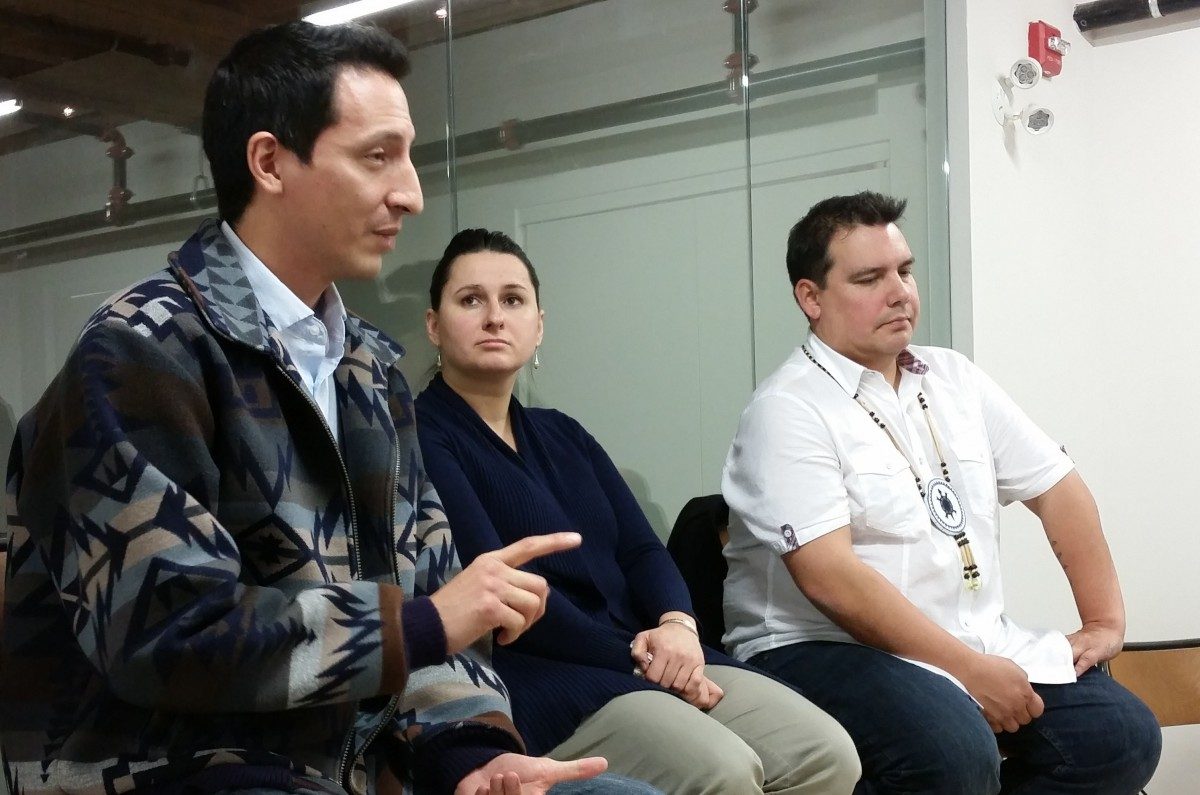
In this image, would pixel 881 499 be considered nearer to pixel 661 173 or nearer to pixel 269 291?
pixel 661 173

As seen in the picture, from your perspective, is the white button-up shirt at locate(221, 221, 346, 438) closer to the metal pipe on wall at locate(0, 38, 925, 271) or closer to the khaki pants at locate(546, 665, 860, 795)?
the metal pipe on wall at locate(0, 38, 925, 271)

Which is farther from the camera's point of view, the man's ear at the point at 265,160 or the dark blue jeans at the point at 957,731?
the dark blue jeans at the point at 957,731

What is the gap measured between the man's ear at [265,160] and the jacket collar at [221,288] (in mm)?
76

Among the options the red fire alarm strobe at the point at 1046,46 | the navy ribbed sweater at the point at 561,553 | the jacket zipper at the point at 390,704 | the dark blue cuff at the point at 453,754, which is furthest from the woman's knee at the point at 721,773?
the red fire alarm strobe at the point at 1046,46

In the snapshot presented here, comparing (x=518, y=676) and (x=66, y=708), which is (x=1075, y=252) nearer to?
(x=518, y=676)

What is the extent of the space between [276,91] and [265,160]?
0.08 m

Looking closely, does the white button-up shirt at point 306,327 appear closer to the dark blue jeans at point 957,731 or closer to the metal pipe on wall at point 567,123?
the metal pipe on wall at point 567,123

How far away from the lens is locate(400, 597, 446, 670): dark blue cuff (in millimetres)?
1190

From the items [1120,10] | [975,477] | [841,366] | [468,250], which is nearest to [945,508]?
[975,477]

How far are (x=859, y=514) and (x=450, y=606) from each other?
4.10 ft

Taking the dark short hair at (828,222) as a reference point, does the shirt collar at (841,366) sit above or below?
below

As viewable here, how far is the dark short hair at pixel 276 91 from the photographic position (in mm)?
1384

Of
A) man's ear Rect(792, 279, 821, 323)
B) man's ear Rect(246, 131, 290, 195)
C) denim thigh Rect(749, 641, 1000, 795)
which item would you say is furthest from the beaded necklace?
man's ear Rect(246, 131, 290, 195)

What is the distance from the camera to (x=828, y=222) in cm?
257
